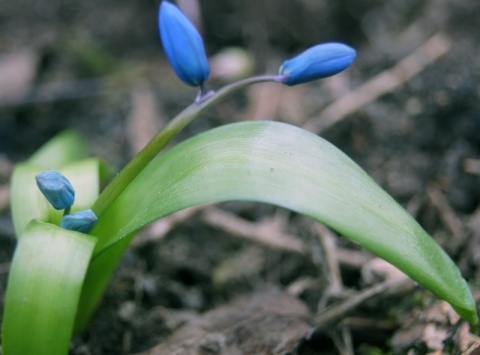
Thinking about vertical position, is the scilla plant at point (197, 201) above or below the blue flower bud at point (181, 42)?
below

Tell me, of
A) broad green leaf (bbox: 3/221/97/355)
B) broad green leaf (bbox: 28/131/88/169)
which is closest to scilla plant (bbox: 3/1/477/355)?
broad green leaf (bbox: 3/221/97/355)

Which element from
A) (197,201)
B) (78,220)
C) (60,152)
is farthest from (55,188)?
(60,152)

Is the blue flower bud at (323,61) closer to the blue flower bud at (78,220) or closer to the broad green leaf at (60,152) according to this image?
the blue flower bud at (78,220)

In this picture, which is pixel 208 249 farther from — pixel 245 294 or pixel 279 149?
pixel 279 149

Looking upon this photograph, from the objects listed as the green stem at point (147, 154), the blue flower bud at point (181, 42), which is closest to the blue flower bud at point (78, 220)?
the green stem at point (147, 154)

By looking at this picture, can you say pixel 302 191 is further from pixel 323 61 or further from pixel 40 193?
pixel 40 193

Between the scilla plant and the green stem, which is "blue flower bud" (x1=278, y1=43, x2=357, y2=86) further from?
the green stem

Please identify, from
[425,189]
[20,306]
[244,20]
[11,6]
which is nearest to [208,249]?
[425,189]
